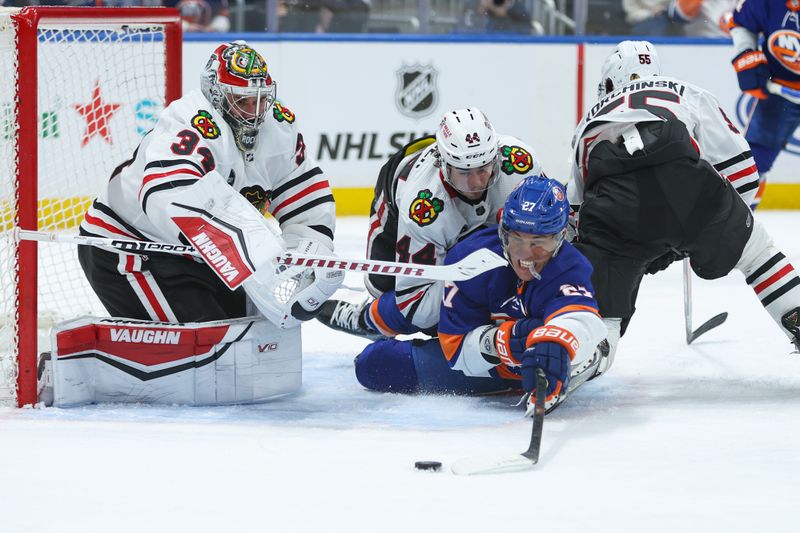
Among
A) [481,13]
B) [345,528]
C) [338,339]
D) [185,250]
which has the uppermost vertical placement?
[481,13]

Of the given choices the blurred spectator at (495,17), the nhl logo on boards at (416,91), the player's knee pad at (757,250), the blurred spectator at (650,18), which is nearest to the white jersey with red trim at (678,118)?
the player's knee pad at (757,250)

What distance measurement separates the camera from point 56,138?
5.21 m

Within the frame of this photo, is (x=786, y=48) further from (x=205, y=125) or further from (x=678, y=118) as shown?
(x=205, y=125)

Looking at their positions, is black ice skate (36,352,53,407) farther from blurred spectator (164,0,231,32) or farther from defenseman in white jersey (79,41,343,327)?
blurred spectator (164,0,231,32)

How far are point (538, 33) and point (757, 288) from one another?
12.1ft

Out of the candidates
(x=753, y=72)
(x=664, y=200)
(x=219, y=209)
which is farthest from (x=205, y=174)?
(x=753, y=72)

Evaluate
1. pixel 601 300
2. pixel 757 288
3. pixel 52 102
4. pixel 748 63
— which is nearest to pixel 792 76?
pixel 748 63

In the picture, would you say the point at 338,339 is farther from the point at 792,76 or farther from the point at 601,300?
the point at 792,76

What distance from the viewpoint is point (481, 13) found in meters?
6.75

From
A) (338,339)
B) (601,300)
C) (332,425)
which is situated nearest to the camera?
(332,425)

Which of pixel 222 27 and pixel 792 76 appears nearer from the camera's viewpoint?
pixel 792 76

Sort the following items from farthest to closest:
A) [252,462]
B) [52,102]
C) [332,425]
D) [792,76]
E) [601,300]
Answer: [792,76] < [52,102] < [601,300] < [332,425] < [252,462]

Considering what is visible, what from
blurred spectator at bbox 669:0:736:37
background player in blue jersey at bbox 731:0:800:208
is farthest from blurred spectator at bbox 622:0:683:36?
background player in blue jersey at bbox 731:0:800:208

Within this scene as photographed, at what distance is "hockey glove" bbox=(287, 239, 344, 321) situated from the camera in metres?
3.32
